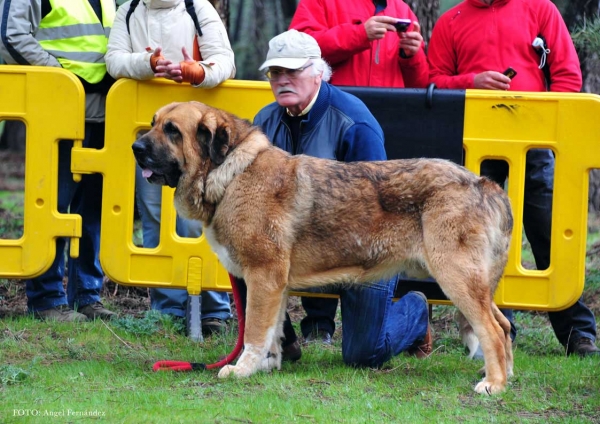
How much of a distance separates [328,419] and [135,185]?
3022 mm

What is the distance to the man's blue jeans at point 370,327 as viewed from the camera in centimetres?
559

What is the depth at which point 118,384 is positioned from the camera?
509cm

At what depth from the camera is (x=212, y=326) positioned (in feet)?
22.0

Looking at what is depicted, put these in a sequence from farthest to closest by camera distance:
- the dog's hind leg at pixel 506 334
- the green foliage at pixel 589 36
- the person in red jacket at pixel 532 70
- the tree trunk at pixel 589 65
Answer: the tree trunk at pixel 589 65, the green foliage at pixel 589 36, the person in red jacket at pixel 532 70, the dog's hind leg at pixel 506 334

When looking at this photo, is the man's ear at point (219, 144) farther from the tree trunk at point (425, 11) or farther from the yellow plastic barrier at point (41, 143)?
the tree trunk at point (425, 11)

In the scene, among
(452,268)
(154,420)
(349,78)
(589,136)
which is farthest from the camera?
(349,78)

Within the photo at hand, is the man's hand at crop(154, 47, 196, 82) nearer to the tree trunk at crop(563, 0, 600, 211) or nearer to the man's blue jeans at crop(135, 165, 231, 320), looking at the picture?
the man's blue jeans at crop(135, 165, 231, 320)

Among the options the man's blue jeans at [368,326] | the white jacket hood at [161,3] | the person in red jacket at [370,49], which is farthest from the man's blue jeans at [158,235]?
the person in red jacket at [370,49]

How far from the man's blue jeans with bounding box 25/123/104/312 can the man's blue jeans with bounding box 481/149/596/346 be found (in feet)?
9.72

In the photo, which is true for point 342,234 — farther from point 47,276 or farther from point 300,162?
point 47,276

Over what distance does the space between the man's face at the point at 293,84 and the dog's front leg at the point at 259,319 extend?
1.07 m

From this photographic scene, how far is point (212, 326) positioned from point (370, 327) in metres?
1.55

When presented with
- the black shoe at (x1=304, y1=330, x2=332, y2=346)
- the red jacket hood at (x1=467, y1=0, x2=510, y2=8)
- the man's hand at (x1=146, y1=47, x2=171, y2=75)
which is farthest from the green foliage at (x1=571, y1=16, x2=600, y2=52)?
the man's hand at (x1=146, y1=47, x2=171, y2=75)

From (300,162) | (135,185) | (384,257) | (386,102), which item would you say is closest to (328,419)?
(384,257)
